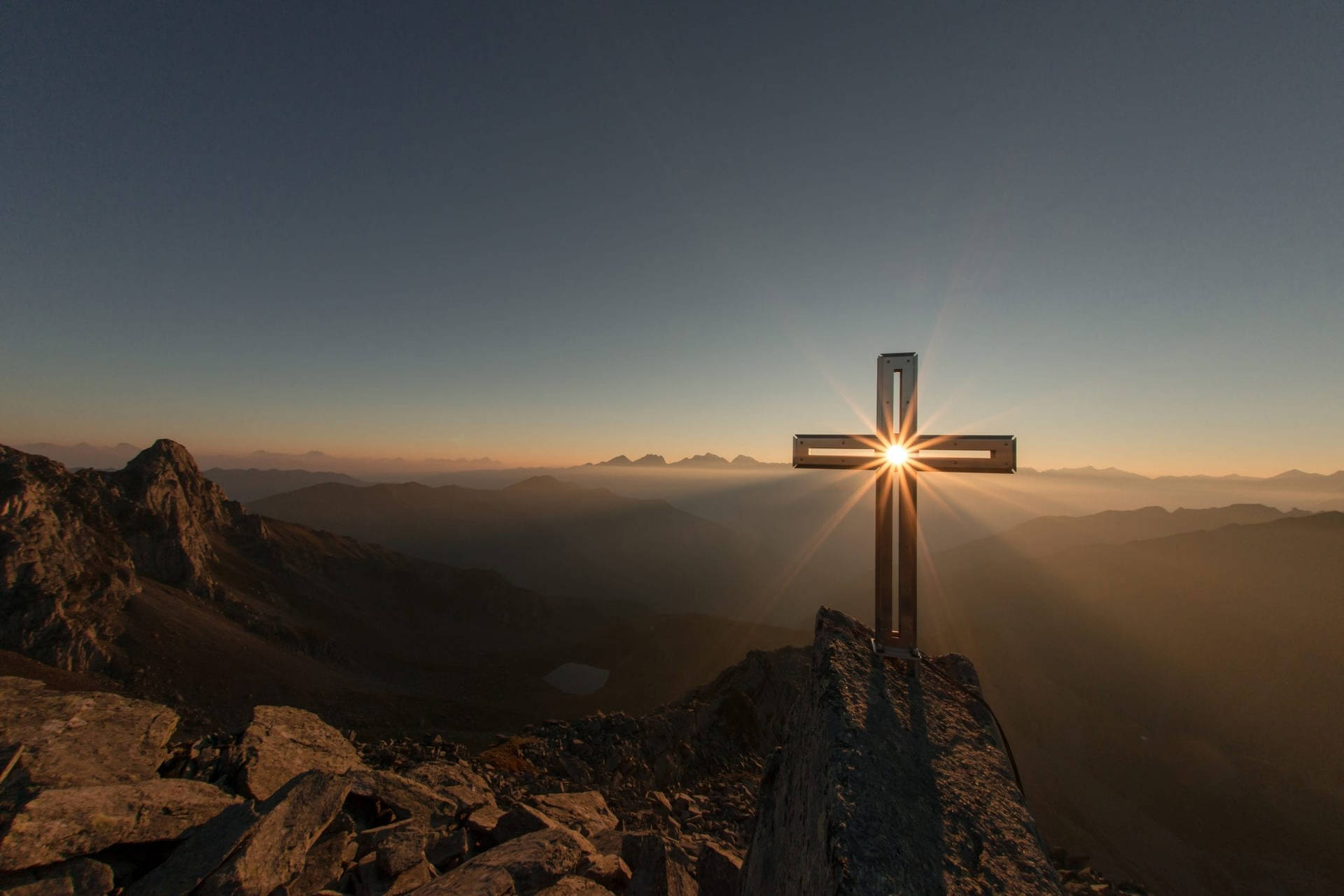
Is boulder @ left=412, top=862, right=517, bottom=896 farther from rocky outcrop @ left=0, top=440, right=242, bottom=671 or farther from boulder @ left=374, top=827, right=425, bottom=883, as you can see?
rocky outcrop @ left=0, top=440, right=242, bottom=671

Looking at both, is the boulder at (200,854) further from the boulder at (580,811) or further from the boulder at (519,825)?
the boulder at (580,811)

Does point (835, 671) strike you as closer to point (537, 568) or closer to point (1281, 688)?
point (1281, 688)

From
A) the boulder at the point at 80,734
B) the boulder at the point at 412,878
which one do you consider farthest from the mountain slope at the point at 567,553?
the boulder at the point at 412,878

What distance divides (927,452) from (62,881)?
763 centimetres

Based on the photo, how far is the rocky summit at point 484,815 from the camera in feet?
8.54

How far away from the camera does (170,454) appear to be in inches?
2165

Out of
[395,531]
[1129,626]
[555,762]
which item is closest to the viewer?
[555,762]

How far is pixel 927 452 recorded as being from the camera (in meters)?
3.88

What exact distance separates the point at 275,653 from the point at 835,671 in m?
55.6

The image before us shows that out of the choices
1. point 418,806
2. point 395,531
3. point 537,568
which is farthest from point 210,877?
point 395,531

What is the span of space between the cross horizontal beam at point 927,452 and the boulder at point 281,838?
19.4ft

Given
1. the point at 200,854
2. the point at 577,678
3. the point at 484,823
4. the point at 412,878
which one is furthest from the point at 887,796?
the point at 577,678

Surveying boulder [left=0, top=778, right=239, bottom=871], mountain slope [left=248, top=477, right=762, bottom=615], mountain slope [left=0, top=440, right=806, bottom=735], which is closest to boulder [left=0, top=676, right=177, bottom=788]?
boulder [left=0, top=778, right=239, bottom=871]

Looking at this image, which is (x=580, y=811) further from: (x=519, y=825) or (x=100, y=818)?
(x=100, y=818)
